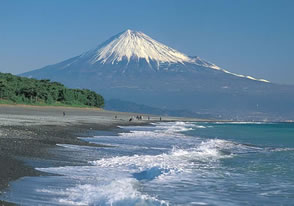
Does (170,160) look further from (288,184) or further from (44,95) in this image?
(44,95)

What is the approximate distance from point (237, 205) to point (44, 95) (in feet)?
234

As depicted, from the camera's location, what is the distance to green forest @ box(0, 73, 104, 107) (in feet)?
223

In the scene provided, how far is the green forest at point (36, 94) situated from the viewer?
68.1 meters

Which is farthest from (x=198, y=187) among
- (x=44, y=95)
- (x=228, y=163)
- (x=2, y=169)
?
(x=44, y=95)

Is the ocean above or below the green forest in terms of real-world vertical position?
below

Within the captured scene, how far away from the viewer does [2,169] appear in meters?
11.4

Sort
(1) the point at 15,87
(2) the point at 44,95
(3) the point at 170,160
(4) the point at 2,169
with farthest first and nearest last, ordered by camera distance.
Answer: (2) the point at 44,95 → (1) the point at 15,87 → (3) the point at 170,160 → (4) the point at 2,169

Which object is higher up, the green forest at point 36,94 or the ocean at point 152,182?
the green forest at point 36,94

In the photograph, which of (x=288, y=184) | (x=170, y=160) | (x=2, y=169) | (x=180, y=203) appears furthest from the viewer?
(x=170, y=160)

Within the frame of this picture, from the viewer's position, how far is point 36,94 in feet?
245

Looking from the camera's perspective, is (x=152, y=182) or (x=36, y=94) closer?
(x=152, y=182)

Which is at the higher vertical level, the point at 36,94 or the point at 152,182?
the point at 36,94

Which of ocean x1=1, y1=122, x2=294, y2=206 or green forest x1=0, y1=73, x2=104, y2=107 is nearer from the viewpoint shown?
ocean x1=1, y1=122, x2=294, y2=206

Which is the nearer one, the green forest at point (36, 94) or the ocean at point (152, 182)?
the ocean at point (152, 182)
